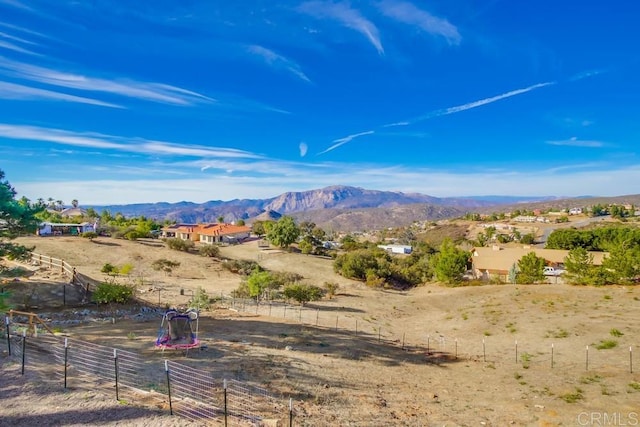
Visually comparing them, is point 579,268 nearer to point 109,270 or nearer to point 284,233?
point 284,233

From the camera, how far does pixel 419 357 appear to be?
2073 centimetres

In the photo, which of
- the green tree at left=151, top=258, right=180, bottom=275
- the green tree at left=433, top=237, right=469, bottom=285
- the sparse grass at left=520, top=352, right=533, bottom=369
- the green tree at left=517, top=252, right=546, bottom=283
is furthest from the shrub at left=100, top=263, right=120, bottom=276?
the green tree at left=517, top=252, right=546, bottom=283

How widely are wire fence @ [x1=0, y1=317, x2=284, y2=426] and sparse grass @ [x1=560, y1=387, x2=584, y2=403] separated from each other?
10.8 metres

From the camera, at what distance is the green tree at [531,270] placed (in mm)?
46281

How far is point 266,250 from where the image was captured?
7019 cm

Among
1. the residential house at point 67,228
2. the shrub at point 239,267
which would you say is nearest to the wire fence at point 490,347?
the shrub at point 239,267

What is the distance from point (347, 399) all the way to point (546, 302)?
95.4ft

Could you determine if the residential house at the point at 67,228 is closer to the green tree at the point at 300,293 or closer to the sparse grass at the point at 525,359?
the green tree at the point at 300,293

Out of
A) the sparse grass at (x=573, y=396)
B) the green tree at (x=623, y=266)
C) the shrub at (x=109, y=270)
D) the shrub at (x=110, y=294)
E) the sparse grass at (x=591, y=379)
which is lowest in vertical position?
the sparse grass at (x=591, y=379)

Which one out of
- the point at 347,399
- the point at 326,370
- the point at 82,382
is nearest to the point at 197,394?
the point at 82,382

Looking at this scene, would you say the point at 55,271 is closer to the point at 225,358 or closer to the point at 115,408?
the point at 225,358

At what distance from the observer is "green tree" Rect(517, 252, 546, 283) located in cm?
4628

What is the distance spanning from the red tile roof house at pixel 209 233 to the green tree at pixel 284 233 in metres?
15.1

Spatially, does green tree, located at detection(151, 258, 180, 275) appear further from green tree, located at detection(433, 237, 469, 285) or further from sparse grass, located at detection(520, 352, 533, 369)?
sparse grass, located at detection(520, 352, 533, 369)
